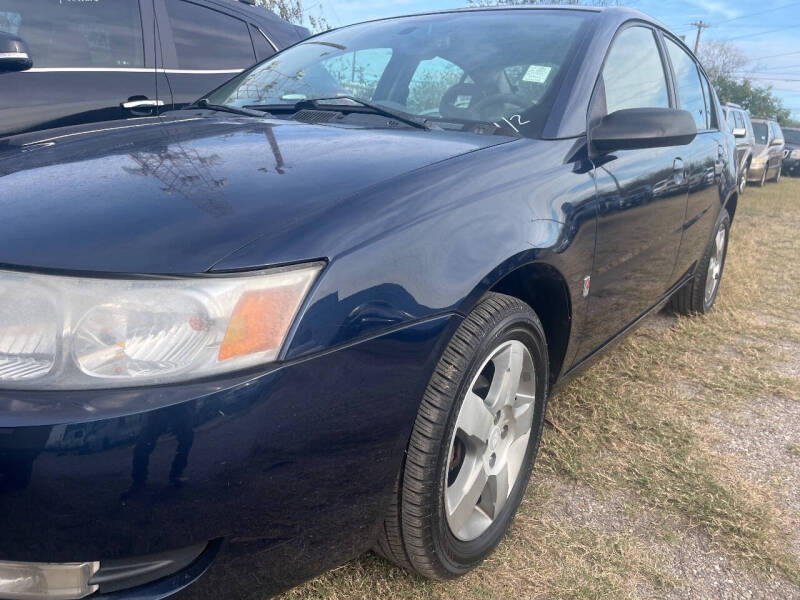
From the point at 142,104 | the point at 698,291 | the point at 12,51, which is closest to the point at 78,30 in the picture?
the point at 142,104

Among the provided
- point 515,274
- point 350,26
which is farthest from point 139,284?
point 350,26

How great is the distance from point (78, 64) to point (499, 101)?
231 centimetres

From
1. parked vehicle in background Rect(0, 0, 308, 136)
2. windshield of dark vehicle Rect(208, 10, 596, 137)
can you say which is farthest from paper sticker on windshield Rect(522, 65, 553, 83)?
parked vehicle in background Rect(0, 0, 308, 136)

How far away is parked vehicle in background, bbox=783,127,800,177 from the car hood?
2133cm

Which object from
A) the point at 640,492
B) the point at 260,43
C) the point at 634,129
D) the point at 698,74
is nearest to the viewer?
the point at 634,129

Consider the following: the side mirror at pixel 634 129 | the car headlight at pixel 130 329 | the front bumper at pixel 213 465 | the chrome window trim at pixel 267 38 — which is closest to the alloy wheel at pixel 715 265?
the side mirror at pixel 634 129

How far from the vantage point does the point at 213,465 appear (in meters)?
1.10

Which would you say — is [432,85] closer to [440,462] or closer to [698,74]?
[440,462]

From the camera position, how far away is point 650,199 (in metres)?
2.43

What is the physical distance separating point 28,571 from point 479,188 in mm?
1189

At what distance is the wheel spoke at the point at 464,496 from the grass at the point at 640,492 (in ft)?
0.58

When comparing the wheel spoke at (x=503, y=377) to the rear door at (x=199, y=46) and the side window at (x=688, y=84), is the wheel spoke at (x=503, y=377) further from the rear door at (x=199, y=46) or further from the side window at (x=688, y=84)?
the rear door at (x=199, y=46)

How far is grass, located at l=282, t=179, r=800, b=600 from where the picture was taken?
5.73 feet

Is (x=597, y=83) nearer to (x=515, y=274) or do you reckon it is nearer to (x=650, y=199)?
(x=650, y=199)
